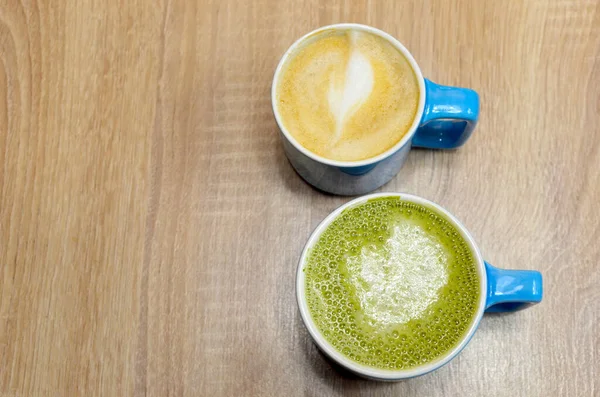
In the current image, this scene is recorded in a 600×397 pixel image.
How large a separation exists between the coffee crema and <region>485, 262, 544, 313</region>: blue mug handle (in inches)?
8.3

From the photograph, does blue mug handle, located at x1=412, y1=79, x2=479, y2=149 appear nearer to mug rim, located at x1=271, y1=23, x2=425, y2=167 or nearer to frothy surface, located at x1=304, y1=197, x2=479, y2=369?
mug rim, located at x1=271, y1=23, x2=425, y2=167

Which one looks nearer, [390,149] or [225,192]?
[390,149]

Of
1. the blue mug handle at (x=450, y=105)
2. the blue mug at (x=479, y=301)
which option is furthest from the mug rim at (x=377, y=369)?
the blue mug handle at (x=450, y=105)

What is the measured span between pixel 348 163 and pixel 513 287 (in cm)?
25

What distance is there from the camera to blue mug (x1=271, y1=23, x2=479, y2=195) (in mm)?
757

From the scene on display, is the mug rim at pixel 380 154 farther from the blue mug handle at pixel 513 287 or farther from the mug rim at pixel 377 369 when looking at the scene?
the blue mug handle at pixel 513 287

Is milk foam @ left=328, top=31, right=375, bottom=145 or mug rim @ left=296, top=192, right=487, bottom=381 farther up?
milk foam @ left=328, top=31, right=375, bottom=145

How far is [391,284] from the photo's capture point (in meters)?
0.74

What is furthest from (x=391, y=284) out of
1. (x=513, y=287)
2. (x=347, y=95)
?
(x=347, y=95)

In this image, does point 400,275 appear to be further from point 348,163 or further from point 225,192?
point 225,192

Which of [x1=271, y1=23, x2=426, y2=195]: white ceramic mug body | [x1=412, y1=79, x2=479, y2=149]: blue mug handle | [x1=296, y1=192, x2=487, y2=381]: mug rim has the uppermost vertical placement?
[x1=412, y1=79, x2=479, y2=149]: blue mug handle

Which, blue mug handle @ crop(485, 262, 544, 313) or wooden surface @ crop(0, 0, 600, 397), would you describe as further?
wooden surface @ crop(0, 0, 600, 397)

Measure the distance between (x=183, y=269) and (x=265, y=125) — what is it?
0.82 ft

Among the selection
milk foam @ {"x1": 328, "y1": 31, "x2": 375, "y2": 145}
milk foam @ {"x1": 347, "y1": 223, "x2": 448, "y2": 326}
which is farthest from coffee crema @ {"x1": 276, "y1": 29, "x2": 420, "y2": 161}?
milk foam @ {"x1": 347, "y1": 223, "x2": 448, "y2": 326}
